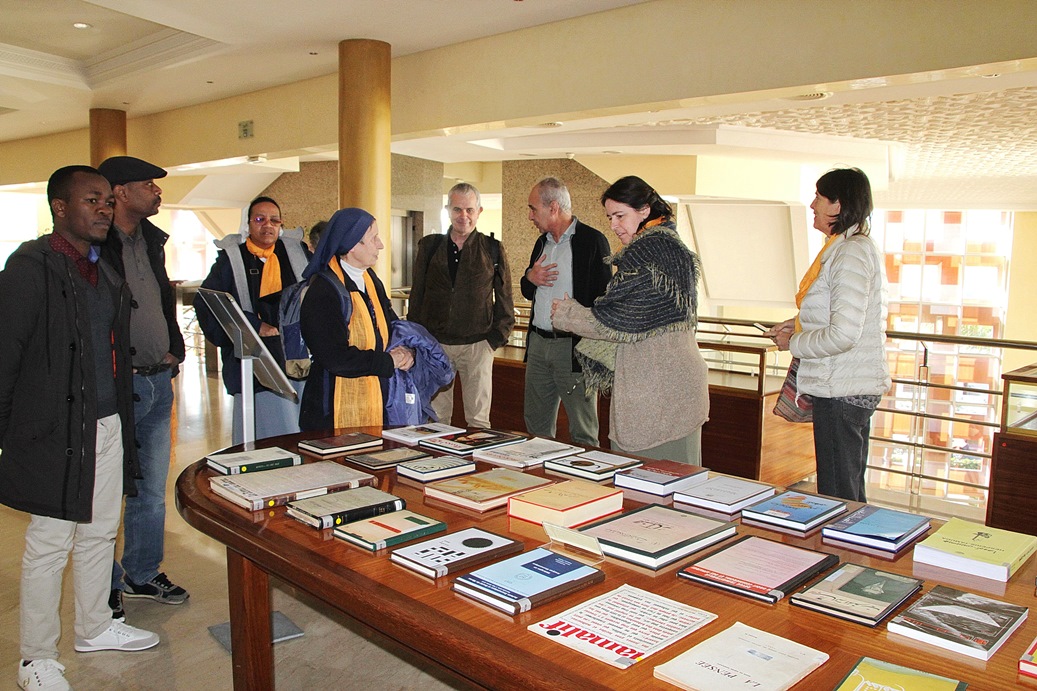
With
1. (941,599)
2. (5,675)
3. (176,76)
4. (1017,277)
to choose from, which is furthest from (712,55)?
(1017,277)

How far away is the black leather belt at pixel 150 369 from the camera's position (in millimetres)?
2789

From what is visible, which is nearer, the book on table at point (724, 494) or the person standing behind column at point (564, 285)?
the book on table at point (724, 494)

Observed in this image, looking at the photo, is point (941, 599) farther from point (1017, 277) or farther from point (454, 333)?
point (1017, 277)

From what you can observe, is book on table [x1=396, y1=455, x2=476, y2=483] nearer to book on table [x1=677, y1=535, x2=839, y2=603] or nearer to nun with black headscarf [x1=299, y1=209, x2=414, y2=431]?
nun with black headscarf [x1=299, y1=209, x2=414, y2=431]

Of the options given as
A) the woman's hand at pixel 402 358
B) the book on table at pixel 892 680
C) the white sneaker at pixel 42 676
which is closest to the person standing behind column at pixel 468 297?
the woman's hand at pixel 402 358

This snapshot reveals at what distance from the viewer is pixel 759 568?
143 cm

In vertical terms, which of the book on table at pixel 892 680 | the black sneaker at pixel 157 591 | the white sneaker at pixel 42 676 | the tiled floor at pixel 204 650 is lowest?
the tiled floor at pixel 204 650

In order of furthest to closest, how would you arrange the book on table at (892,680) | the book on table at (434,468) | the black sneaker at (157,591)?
the black sneaker at (157,591) < the book on table at (434,468) < the book on table at (892,680)

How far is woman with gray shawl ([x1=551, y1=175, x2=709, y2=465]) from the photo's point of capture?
2562 mm

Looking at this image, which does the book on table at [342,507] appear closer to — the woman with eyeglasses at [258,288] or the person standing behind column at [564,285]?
the woman with eyeglasses at [258,288]

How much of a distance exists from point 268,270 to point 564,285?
138cm

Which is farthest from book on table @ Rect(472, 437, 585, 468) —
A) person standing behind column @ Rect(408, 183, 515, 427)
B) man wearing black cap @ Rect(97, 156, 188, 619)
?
person standing behind column @ Rect(408, 183, 515, 427)

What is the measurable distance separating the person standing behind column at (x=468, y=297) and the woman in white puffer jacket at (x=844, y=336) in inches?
72.0

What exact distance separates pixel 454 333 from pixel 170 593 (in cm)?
192
